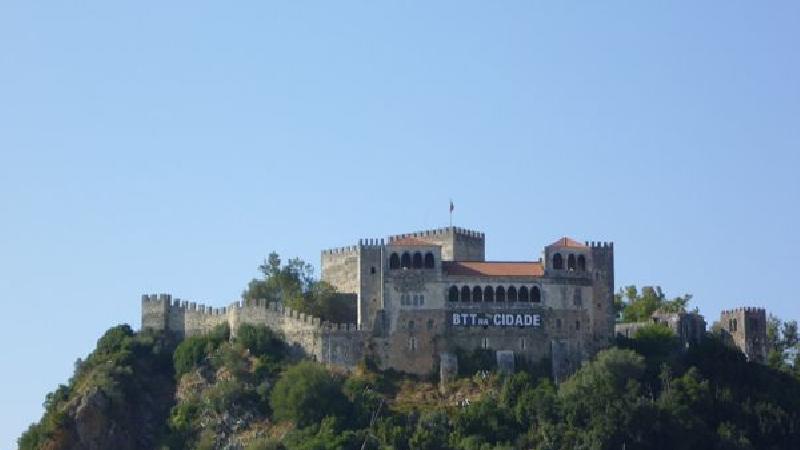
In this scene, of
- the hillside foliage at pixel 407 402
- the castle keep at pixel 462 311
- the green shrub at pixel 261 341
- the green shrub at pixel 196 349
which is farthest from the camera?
the green shrub at pixel 196 349

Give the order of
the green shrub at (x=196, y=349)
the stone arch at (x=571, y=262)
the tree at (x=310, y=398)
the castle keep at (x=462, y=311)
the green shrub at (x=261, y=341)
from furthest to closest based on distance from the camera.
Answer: the green shrub at (x=196, y=349)
the green shrub at (x=261, y=341)
the stone arch at (x=571, y=262)
the castle keep at (x=462, y=311)
the tree at (x=310, y=398)

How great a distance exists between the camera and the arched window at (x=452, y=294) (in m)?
126

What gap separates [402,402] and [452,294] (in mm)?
6838

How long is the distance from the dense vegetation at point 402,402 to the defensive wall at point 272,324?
83 cm

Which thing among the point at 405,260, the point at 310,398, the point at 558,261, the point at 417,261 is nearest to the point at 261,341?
the point at 310,398

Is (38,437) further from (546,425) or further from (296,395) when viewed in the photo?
(546,425)

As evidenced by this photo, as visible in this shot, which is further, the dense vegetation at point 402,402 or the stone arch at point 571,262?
the stone arch at point 571,262

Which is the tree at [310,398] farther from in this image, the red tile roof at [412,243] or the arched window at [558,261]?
the arched window at [558,261]

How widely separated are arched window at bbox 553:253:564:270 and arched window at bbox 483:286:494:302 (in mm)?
3815

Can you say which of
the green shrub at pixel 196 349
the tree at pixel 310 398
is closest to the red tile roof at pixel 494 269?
the tree at pixel 310 398

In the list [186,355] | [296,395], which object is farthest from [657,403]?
[186,355]

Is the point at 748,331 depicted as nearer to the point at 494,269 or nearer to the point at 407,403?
the point at 494,269

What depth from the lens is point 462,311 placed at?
4956 inches

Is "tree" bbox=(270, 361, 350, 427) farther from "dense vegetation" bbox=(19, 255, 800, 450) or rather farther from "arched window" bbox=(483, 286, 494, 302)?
"arched window" bbox=(483, 286, 494, 302)
